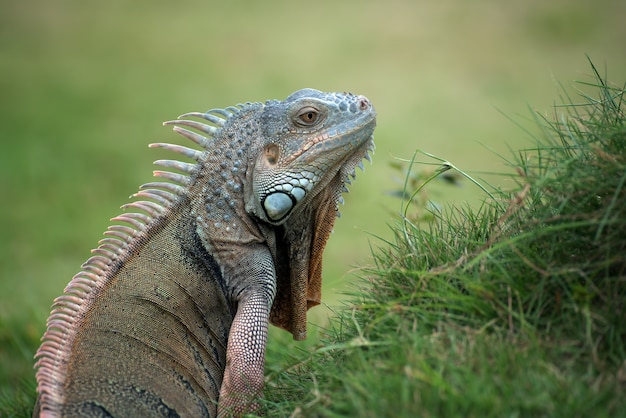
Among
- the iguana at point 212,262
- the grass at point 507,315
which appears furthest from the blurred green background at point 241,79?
the grass at point 507,315

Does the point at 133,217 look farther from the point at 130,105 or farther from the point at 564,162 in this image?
the point at 130,105

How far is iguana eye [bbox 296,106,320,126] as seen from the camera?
11.3 ft

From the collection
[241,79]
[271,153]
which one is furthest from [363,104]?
[241,79]

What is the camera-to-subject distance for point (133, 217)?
348 cm

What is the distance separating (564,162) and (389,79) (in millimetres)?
7783

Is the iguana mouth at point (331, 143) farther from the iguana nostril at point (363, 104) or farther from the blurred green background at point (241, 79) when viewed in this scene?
the blurred green background at point (241, 79)

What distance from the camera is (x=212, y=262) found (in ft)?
11.1

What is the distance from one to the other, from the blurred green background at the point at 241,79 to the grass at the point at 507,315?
4132 mm

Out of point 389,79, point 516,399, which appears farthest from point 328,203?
point 389,79

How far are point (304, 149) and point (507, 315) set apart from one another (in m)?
1.22

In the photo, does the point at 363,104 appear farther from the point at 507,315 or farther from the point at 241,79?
the point at 241,79

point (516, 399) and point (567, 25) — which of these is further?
point (567, 25)

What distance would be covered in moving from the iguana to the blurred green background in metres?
3.79

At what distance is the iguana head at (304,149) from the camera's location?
131 inches
